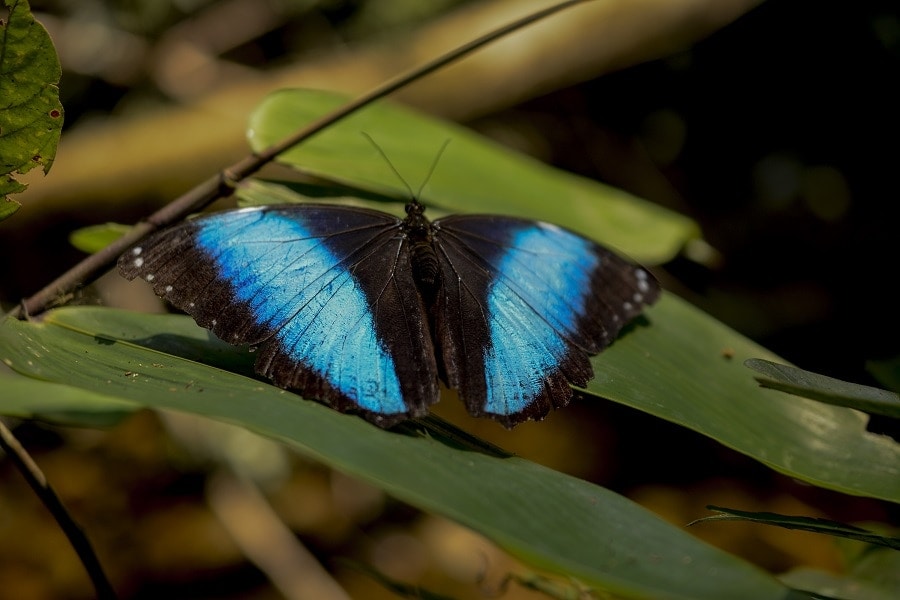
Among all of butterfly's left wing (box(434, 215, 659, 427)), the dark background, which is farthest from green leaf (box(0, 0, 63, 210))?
the dark background

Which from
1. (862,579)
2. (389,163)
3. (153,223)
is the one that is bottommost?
(862,579)

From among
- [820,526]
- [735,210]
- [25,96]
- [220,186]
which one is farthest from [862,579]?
[735,210]

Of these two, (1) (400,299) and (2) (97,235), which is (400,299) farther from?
(2) (97,235)

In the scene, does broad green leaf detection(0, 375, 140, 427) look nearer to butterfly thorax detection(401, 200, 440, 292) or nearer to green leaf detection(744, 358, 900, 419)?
butterfly thorax detection(401, 200, 440, 292)

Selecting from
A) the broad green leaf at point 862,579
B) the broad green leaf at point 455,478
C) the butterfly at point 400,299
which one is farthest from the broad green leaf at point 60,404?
the broad green leaf at point 862,579

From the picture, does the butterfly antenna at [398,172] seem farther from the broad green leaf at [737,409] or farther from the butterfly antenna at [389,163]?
the broad green leaf at [737,409]

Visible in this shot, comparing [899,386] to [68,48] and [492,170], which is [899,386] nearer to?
[492,170]
